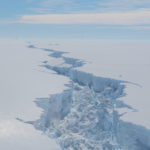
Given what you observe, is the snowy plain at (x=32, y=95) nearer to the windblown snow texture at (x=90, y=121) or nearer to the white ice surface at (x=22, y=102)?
the white ice surface at (x=22, y=102)

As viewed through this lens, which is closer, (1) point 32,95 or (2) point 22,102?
(2) point 22,102

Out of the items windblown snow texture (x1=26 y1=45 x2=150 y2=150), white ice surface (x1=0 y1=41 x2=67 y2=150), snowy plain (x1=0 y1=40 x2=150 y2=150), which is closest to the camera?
white ice surface (x1=0 y1=41 x2=67 y2=150)

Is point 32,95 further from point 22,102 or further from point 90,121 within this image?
point 90,121

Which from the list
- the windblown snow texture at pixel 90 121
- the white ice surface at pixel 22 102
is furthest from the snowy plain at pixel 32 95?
the windblown snow texture at pixel 90 121

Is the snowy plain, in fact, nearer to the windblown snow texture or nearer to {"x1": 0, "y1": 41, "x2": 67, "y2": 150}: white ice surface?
{"x1": 0, "y1": 41, "x2": 67, "y2": 150}: white ice surface

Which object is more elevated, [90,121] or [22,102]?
[22,102]

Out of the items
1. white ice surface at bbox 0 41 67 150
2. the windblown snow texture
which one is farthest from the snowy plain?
the windblown snow texture

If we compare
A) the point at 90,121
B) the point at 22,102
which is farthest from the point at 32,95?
the point at 90,121

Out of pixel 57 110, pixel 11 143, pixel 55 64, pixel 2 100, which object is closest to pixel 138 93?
pixel 57 110
